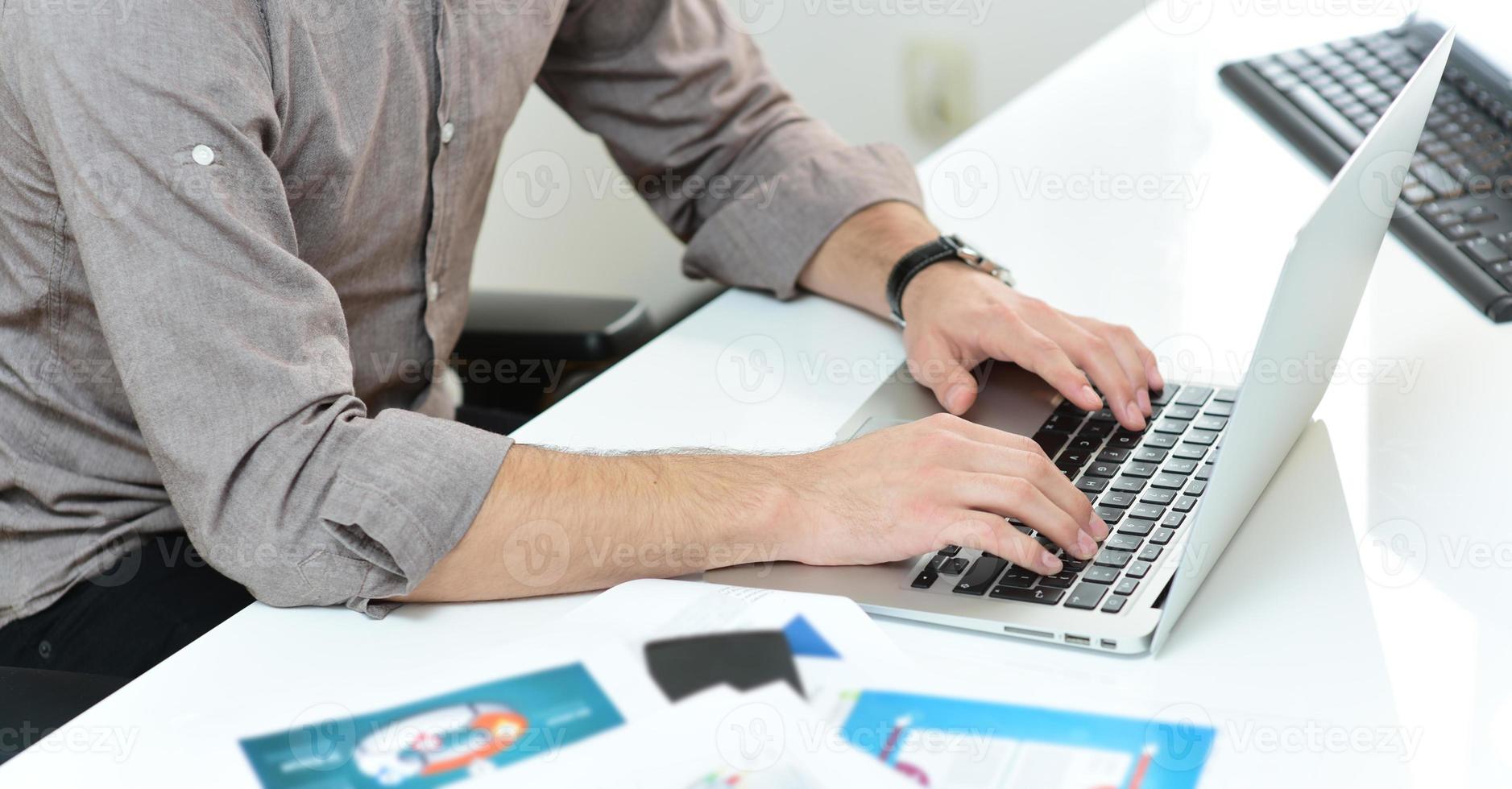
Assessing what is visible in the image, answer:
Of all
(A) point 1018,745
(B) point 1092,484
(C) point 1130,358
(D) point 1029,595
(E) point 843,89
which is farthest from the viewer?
(E) point 843,89

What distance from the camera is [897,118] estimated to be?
2.46m

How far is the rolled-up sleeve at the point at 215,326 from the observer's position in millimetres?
698

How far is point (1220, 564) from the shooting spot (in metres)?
0.73

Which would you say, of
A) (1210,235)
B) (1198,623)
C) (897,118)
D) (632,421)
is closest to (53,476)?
(632,421)

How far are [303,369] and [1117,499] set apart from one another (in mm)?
454

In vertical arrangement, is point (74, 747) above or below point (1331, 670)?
below

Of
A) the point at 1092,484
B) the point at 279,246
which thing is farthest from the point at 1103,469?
the point at 279,246

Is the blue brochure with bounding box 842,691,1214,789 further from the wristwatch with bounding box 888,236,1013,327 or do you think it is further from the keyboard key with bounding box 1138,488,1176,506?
the wristwatch with bounding box 888,236,1013,327

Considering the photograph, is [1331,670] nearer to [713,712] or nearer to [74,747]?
[713,712]

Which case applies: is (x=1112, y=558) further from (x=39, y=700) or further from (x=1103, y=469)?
(x=39, y=700)

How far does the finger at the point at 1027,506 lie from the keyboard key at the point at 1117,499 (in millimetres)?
34

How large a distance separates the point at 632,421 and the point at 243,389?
276 millimetres

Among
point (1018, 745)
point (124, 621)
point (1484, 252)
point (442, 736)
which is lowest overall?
point (124, 621)

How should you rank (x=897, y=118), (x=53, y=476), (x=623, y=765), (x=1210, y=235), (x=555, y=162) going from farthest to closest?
(x=897, y=118) < (x=555, y=162) < (x=1210, y=235) < (x=53, y=476) < (x=623, y=765)
